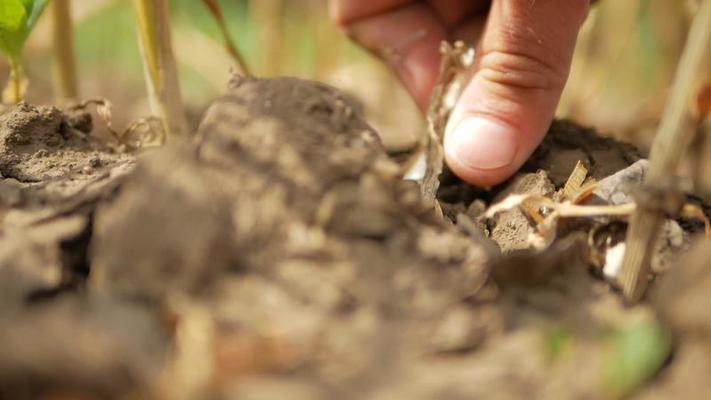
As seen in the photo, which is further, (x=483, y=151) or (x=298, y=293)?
(x=483, y=151)

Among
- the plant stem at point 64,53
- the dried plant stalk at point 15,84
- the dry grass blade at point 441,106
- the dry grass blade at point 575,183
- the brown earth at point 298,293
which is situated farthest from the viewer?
the plant stem at point 64,53

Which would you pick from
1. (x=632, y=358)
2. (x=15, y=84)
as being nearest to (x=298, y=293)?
(x=632, y=358)

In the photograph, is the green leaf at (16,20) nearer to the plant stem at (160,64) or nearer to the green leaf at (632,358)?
the plant stem at (160,64)

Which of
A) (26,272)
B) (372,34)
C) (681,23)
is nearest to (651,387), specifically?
(26,272)

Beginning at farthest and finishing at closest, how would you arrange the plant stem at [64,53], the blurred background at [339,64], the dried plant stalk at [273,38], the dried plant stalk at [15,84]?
the dried plant stalk at [273,38] → the blurred background at [339,64] → the plant stem at [64,53] → the dried plant stalk at [15,84]

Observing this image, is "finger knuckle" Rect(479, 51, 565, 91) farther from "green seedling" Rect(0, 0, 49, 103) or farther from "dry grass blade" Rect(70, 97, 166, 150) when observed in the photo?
"green seedling" Rect(0, 0, 49, 103)

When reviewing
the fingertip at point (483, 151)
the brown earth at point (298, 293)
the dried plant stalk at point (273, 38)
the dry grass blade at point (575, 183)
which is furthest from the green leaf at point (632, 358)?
the dried plant stalk at point (273, 38)

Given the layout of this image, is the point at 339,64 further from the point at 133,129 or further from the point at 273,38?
the point at 133,129
